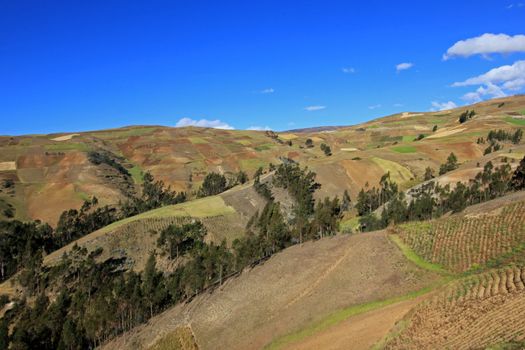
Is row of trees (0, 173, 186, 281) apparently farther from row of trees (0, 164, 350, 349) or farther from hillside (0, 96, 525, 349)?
row of trees (0, 164, 350, 349)

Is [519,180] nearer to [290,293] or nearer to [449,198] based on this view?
[449,198]

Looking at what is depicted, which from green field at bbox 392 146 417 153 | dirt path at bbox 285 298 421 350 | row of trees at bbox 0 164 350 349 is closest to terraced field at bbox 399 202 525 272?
dirt path at bbox 285 298 421 350

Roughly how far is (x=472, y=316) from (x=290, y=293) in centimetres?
2902

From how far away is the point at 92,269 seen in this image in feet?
295

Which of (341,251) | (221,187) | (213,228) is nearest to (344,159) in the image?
(221,187)

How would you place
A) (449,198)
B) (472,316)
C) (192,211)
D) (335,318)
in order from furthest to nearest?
(192,211), (449,198), (335,318), (472,316)

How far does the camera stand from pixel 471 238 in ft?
176

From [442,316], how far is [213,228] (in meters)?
85.6

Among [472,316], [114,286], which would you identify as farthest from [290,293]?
[114,286]

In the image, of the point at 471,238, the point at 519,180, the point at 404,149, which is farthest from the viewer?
the point at 404,149

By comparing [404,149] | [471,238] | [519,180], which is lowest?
[471,238]

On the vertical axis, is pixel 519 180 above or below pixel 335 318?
above

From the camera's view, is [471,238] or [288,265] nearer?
[471,238]

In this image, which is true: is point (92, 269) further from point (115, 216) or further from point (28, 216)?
point (28, 216)
